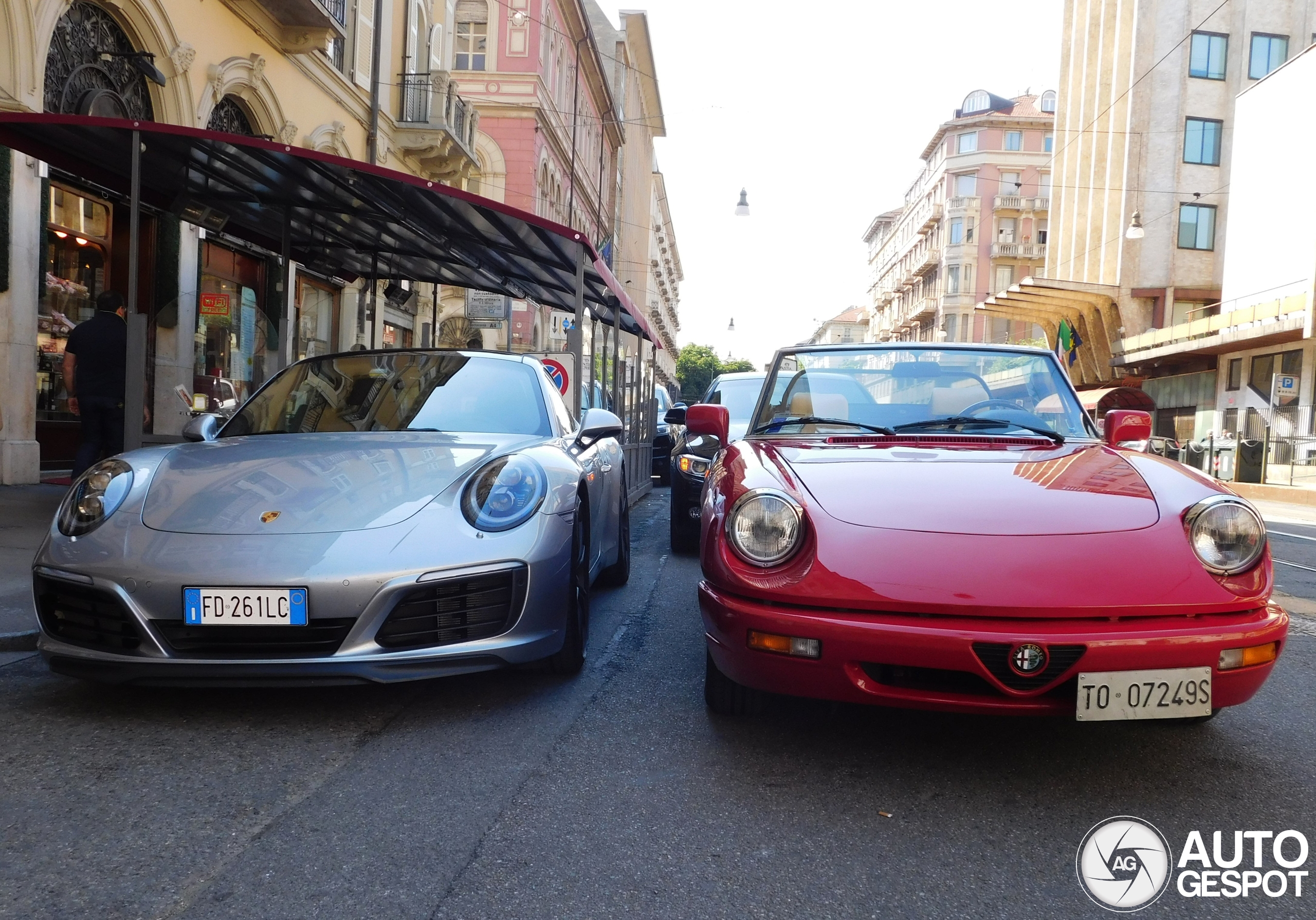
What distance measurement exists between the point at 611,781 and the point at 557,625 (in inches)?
33.4

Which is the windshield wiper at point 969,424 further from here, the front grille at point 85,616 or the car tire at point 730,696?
the front grille at point 85,616

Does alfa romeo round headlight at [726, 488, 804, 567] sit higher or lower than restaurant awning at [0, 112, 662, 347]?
lower

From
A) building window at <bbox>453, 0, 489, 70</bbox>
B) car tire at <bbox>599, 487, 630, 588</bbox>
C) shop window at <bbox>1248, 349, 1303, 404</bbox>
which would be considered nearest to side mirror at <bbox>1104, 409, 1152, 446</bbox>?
car tire at <bbox>599, 487, 630, 588</bbox>

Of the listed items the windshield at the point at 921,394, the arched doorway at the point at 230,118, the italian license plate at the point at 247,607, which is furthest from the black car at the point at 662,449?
the italian license plate at the point at 247,607

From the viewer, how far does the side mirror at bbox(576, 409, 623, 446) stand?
15.1 ft

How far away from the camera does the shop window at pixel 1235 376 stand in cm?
3095

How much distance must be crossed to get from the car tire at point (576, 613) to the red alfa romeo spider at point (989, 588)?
64 centimetres

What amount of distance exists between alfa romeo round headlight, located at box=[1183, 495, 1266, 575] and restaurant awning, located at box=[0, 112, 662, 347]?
5.00 metres

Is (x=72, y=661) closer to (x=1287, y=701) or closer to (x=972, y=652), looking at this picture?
(x=972, y=652)

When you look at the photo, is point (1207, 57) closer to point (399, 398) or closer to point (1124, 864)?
point (399, 398)

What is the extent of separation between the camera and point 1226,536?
281 centimetres

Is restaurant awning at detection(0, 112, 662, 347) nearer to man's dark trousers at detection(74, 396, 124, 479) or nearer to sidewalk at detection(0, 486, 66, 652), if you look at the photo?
man's dark trousers at detection(74, 396, 124, 479)

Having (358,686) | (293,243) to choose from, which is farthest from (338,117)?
(358,686)

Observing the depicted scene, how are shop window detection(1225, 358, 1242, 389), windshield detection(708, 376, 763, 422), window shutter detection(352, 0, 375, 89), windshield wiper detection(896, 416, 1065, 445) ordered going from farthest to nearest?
shop window detection(1225, 358, 1242, 389)
window shutter detection(352, 0, 375, 89)
windshield detection(708, 376, 763, 422)
windshield wiper detection(896, 416, 1065, 445)
